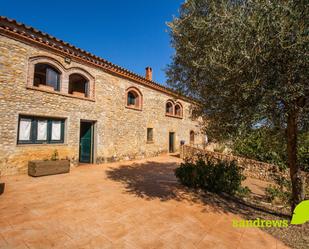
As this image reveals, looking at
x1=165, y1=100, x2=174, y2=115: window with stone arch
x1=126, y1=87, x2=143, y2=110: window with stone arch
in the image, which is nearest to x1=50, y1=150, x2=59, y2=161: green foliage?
x1=126, y1=87, x2=143, y2=110: window with stone arch

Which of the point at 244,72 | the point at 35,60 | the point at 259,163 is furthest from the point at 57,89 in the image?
the point at 259,163

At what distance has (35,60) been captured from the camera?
8.31 metres

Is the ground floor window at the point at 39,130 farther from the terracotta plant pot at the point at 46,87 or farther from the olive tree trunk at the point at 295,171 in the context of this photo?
the olive tree trunk at the point at 295,171

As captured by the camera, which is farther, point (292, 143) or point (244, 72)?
point (292, 143)

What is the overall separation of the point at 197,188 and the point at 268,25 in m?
5.25

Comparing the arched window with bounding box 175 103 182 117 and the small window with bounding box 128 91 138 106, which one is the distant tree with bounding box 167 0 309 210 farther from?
the arched window with bounding box 175 103 182 117

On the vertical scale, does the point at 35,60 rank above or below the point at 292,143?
above

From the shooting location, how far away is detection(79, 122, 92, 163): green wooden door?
35.5ft

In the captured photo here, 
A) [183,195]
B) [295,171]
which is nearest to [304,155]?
[295,171]

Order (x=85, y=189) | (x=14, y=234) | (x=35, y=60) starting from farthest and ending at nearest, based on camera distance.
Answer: (x=35, y=60)
(x=85, y=189)
(x=14, y=234)

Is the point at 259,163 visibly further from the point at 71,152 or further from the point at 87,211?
the point at 71,152

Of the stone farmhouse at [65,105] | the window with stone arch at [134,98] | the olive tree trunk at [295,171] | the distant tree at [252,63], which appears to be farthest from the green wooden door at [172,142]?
the olive tree trunk at [295,171]

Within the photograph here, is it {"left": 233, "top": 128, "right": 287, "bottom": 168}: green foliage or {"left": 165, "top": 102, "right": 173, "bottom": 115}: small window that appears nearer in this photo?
{"left": 233, "top": 128, "right": 287, "bottom": 168}: green foliage

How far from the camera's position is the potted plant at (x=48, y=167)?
749cm
